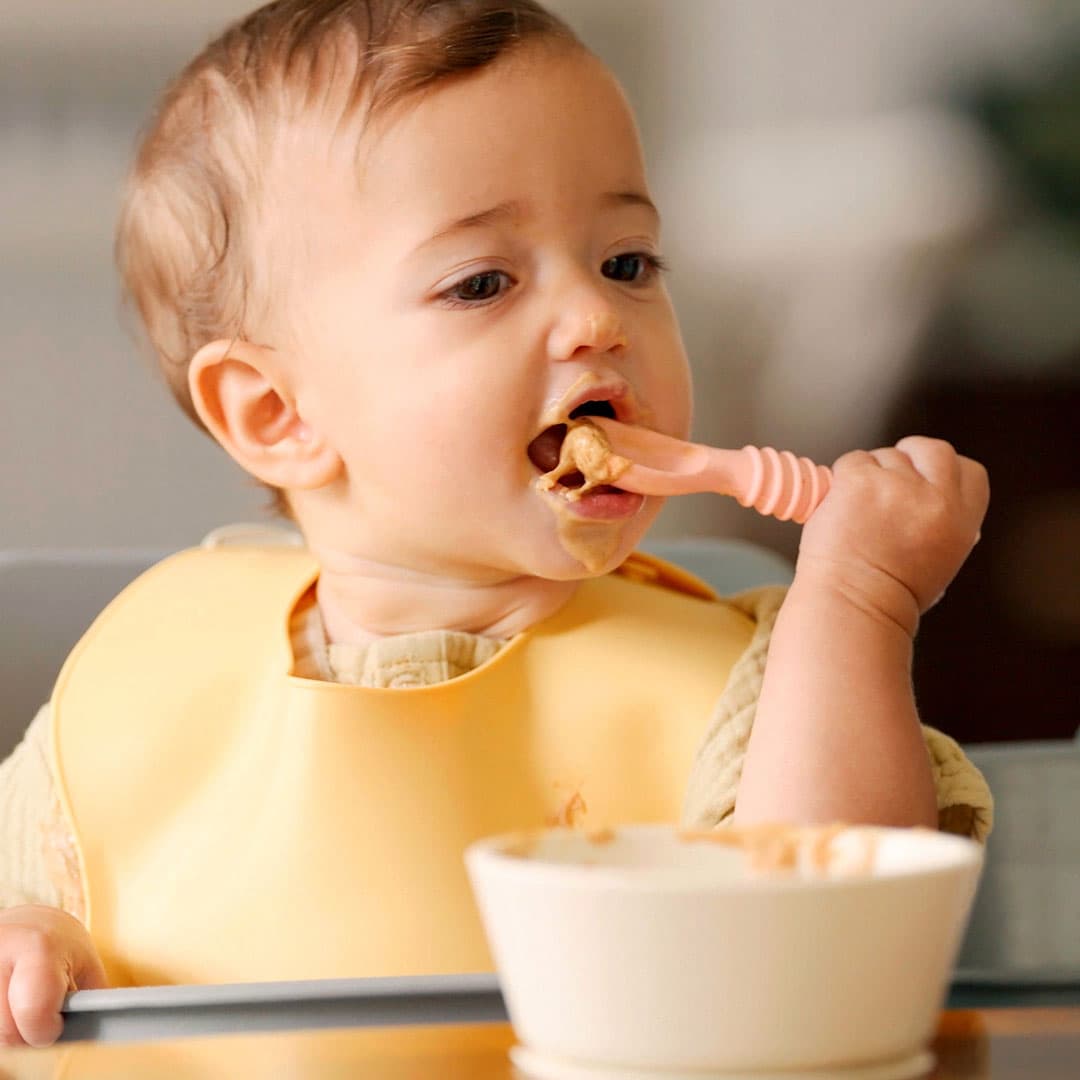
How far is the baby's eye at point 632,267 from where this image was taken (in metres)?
0.85

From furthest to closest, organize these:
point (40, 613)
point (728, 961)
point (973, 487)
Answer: point (40, 613) < point (973, 487) < point (728, 961)

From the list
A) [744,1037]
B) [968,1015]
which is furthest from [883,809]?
[744,1037]

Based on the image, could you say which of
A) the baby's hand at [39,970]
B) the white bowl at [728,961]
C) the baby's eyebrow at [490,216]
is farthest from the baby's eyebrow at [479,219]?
the white bowl at [728,961]

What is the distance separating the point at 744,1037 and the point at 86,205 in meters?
→ 1.98

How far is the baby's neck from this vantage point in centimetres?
89

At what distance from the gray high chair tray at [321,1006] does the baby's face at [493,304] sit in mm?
341

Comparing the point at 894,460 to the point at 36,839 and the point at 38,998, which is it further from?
the point at 36,839

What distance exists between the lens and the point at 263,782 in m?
0.87

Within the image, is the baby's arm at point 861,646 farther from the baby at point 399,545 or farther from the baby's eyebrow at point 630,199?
the baby's eyebrow at point 630,199

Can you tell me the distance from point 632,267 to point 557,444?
113mm

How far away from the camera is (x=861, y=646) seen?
657 mm

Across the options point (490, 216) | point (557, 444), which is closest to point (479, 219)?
point (490, 216)

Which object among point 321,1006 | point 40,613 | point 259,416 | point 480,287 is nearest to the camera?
point 321,1006

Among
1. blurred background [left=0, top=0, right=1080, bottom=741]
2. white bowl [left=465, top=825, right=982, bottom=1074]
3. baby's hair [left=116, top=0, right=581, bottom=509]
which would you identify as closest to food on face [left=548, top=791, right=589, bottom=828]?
baby's hair [left=116, top=0, right=581, bottom=509]
